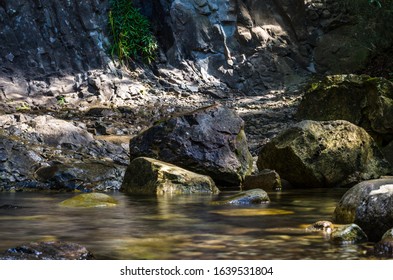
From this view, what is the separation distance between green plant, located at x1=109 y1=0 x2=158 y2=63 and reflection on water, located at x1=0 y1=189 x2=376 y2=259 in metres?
11.4

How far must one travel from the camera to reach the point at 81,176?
10.5m

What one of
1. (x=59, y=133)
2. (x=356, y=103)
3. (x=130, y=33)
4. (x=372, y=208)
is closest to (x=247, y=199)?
(x=372, y=208)

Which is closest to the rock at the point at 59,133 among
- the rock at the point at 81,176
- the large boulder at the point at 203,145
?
the rock at the point at 81,176

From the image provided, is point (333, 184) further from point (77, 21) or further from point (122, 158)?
point (77, 21)

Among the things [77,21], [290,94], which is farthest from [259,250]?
[77,21]

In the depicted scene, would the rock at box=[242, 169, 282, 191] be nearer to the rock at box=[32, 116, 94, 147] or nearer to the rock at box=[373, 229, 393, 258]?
the rock at box=[32, 116, 94, 147]

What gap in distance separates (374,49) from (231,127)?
944 cm

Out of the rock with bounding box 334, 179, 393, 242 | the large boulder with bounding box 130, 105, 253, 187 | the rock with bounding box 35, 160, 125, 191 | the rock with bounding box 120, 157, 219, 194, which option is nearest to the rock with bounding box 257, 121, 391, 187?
the large boulder with bounding box 130, 105, 253, 187

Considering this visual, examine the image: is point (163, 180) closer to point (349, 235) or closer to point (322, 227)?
point (322, 227)

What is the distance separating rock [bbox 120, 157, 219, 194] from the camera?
364 inches

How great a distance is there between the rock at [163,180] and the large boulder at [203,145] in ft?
2.96

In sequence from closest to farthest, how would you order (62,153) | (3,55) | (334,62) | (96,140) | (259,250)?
(259,250), (62,153), (96,140), (3,55), (334,62)

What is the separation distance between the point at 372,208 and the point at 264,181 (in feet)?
15.6

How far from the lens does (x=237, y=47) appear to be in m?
20.5
